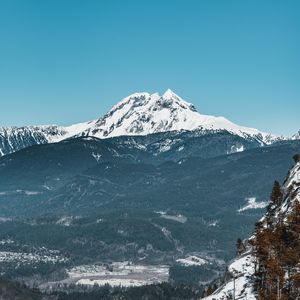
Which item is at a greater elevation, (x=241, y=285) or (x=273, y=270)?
(x=273, y=270)

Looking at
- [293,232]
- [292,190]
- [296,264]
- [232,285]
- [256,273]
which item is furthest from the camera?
[292,190]

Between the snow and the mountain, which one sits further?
the snow

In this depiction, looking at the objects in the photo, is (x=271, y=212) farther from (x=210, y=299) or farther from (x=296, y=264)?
(x=296, y=264)

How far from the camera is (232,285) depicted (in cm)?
16662

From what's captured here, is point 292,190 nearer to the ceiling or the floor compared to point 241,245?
nearer to the ceiling

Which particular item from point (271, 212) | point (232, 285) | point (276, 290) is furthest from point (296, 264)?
point (271, 212)

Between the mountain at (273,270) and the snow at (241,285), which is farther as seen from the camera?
the snow at (241,285)

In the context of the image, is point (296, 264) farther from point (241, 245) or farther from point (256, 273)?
point (241, 245)

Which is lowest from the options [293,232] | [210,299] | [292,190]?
[210,299]

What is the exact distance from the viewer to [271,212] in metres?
194

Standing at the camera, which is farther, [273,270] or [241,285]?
[241,285]

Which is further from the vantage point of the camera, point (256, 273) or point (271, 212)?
point (271, 212)

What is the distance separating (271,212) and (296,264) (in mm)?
66581

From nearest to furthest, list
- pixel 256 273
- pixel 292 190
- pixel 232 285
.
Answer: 1. pixel 256 273
2. pixel 232 285
3. pixel 292 190
